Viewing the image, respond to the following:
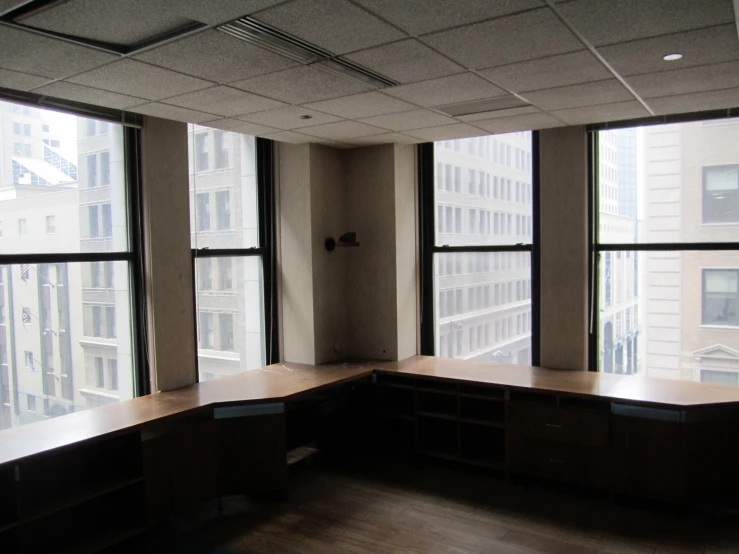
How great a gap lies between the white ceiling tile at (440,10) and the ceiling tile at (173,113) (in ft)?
6.41

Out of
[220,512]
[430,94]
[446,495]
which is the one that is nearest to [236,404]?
[220,512]

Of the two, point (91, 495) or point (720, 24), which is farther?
point (91, 495)

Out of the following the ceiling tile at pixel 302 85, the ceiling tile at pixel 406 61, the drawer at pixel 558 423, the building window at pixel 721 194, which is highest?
the ceiling tile at pixel 302 85

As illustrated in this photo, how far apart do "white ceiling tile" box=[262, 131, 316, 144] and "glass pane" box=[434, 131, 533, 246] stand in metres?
1.35

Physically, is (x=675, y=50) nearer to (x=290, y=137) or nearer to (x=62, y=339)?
(x=290, y=137)

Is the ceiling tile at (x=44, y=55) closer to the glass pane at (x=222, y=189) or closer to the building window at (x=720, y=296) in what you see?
the glass pane at (x=222, y=189)

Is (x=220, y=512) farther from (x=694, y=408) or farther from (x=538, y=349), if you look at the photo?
(x=694, y=408)

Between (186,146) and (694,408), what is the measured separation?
159 inches

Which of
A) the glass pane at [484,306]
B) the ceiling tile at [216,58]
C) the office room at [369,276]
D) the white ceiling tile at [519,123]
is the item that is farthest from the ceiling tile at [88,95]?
the glass pane at [484,306]

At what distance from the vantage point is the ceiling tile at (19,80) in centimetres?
307

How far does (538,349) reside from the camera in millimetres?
5188

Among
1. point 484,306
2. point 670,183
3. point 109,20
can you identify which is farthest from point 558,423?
point 109,20

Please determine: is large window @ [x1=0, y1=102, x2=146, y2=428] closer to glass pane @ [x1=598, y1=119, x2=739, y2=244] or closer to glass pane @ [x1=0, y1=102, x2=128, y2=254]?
glass pane @ [x1=0, y1=102, x2=128, y2=254]

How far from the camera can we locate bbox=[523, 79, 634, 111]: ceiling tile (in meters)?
3.53
